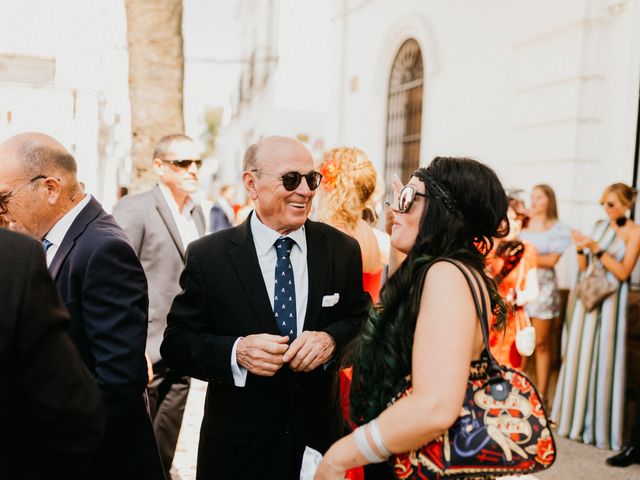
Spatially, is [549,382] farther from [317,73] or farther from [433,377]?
[317,73]

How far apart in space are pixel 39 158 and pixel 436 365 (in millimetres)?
1474

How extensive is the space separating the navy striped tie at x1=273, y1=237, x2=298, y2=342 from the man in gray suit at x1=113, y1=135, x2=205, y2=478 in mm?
1604

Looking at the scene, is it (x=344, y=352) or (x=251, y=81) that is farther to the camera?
(x=251, y=81)

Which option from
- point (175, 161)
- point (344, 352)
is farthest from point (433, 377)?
point (175, 161)

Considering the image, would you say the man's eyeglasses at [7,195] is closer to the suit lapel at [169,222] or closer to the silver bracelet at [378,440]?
the silver bracelet at [378,440]

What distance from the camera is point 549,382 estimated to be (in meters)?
6.13

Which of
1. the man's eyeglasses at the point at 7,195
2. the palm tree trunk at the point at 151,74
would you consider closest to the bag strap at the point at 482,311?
the man's eyeglasses at the point at 7,195

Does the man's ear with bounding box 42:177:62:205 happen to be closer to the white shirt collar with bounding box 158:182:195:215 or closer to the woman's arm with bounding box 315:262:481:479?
the woman's arm with bounding box 315:262:481:479

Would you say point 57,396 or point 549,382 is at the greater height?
point 57,396

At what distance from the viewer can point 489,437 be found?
1.74 metres

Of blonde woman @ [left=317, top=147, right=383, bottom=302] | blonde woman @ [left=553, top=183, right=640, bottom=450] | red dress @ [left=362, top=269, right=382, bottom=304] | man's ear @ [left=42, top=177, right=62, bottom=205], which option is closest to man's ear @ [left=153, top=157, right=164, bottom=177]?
blonde woman @ [left=317, top=147, right=383, bottom=302]

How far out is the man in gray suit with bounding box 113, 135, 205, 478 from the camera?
400 cm

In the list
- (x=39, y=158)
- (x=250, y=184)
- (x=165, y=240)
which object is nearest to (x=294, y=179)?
(x=250, y=184)

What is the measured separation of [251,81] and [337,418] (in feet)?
92.7
